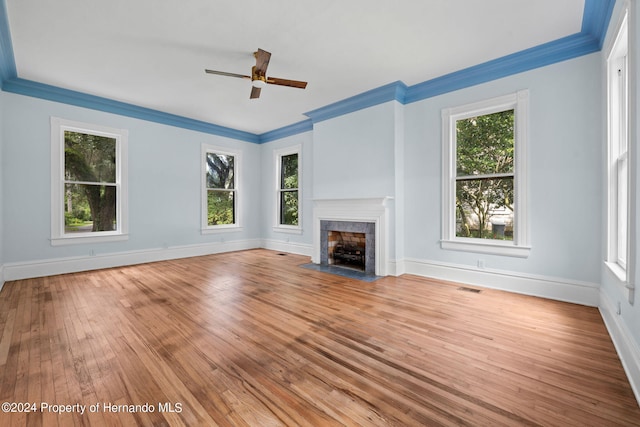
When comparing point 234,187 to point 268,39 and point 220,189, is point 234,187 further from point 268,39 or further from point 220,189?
point 268,39

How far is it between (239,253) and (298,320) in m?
4.22

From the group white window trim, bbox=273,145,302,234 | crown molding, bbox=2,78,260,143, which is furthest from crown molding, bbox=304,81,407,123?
crown molding, bbox=2,78,260,143

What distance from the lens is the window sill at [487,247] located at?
3.52 m

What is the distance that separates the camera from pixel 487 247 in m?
3.78

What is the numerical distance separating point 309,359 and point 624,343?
216 centimetres

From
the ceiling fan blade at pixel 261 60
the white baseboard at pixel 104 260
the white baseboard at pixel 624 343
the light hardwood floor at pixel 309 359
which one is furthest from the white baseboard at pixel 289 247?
the white baseboard at pixel 624 343

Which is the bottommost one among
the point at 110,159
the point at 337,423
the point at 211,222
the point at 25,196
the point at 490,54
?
the point at 337,423

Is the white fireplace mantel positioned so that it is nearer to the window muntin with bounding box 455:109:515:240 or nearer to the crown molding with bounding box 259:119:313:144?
the window muntin with bounding box 455:109:515:240

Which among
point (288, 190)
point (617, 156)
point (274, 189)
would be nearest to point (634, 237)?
point (617, 156)

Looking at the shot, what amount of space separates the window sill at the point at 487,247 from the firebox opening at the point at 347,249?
1430 mm

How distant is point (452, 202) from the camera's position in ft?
13.5

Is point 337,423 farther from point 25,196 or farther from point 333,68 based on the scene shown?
point 25,196

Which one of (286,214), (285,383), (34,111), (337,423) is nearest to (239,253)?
(286,214)

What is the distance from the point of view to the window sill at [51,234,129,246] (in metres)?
4.52
